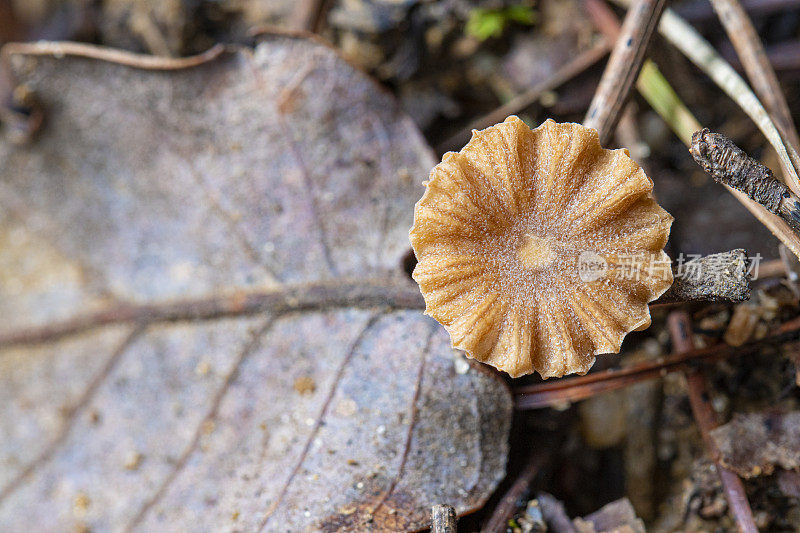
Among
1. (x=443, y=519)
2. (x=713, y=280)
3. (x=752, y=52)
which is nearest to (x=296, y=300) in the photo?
(x=443, y=519)

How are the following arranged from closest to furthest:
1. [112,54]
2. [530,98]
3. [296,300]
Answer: [296,300], [112,54], [530,98]

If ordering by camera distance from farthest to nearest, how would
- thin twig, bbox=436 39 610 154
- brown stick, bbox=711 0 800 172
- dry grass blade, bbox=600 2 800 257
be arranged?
thin twig, bbox=436 39 610 154 < dry grass blade, bbox=600 2 800 257 < brown stick, bbox=711 0 800 172

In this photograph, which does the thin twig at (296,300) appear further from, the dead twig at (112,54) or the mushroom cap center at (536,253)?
the dead twig at (112,54)

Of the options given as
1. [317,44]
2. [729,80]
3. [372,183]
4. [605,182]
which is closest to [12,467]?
[372,183]

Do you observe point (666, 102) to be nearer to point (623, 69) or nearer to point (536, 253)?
point (623, 69)

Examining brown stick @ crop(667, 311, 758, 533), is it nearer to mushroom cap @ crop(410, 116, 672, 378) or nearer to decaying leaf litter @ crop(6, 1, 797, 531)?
decaying leaf litter @ crop(6, 1, 797, 531)

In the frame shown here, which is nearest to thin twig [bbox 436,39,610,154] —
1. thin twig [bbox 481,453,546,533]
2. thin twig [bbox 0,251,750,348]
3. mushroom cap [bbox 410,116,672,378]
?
thin twig [bbox 0,251,750,348]

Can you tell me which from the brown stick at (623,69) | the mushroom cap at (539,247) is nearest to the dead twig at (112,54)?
the mushroom cap at (539,247)
